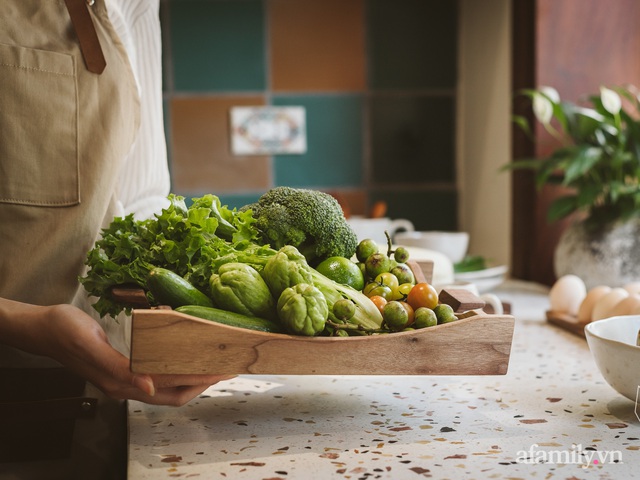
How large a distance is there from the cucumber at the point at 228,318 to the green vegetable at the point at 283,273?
1.7 inches

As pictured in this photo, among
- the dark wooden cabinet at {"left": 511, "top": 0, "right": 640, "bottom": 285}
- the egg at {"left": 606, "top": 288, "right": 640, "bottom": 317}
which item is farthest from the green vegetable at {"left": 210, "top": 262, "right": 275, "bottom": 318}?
the dark wooden cabinet at {"left": 511, "top": 0, "right": 640, "bottom": 285}

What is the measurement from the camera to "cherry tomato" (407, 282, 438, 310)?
840mm

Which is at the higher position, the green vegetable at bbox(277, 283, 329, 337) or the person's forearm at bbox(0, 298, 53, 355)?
the green vegetable at bbox(277, 283, 329, 337)

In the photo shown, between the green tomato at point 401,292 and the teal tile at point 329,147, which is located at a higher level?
the teal tile at point 329,147

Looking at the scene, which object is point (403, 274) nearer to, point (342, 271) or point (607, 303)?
point (342, 271)

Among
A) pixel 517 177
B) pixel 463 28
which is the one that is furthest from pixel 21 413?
pixel 463 28

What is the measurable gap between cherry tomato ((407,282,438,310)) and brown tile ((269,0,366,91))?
2665 mm

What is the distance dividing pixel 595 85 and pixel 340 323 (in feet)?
6.27

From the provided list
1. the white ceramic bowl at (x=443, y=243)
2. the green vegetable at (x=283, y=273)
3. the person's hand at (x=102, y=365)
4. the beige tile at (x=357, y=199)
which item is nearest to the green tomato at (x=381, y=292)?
the green vegetable at (x=283, y=273)

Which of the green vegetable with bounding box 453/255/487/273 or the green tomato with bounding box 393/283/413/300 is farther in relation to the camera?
the green vegetable with bounding box 453/255/487/273

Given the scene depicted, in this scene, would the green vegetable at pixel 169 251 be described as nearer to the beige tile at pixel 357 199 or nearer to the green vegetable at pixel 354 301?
the green vegetable at pixel 354 301

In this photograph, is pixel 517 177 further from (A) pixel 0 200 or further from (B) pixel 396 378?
(A) pixel 0 200

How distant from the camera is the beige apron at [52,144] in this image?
1.08 m

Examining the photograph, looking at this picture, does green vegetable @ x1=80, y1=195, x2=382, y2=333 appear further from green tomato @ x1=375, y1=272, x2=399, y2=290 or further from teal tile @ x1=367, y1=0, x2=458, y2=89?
teal tile @ x1=367, y1=0, x2=458, y2=89
